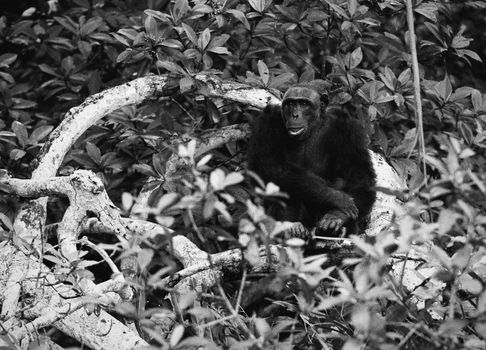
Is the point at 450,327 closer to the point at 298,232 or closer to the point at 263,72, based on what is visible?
the point at 298,232

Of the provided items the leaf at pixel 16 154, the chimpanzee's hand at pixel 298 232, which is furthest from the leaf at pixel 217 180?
the leaf at pixel 16 154

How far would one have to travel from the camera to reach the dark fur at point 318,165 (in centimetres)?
634

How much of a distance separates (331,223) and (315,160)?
83cm

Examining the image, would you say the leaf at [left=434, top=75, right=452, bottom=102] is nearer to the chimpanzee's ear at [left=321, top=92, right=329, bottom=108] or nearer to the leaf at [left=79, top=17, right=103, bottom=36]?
the chimpanzee's ear at [left=321, top=92, right=329, bottom=108]

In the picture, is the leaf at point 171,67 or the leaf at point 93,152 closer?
the leaf at point 171,67

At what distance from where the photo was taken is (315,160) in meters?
6.77

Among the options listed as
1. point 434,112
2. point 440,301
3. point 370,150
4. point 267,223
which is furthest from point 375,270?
point 434,112

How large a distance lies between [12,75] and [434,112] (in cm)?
437

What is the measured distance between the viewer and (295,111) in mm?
6352

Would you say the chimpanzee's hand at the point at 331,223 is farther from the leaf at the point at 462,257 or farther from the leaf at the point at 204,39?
the leaf at the point at 462,257

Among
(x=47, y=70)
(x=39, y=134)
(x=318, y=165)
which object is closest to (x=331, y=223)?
(x=318, y=165)

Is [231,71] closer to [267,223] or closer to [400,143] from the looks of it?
[400,143]

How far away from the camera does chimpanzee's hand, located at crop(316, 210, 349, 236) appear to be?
6.11 m

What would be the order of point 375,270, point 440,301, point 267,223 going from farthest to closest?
point 440,301 < point 267,223 < point 375,270
